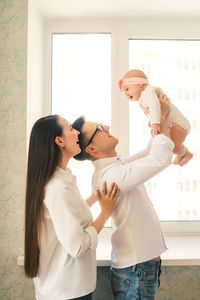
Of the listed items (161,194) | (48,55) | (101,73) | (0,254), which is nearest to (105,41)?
(101,73)

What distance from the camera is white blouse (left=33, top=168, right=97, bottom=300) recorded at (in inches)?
43.2

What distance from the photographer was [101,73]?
205 centimetres

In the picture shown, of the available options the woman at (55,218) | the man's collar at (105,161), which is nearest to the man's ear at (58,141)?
the woman at (55,218)

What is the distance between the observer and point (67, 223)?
1093 millimetres

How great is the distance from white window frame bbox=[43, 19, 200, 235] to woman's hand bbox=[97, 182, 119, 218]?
30.3 inches

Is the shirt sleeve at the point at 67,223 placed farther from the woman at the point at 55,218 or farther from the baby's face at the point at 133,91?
the baby's face at the point at 133,91

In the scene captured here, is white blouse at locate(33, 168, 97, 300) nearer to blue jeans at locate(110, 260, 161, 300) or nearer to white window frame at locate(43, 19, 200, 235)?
blue jeans at locate(110, 260, 161, 300)

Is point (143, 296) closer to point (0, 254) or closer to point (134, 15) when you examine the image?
point (0, 254)

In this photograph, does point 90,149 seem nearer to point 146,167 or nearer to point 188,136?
point 146,167

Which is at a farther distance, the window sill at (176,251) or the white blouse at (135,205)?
the window sill at (176,251)

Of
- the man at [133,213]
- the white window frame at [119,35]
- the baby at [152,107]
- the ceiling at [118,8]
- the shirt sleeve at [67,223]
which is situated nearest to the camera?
the shirt sleeve at [67,223]

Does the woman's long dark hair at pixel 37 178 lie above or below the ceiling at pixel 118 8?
below

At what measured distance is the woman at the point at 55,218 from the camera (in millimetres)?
1129

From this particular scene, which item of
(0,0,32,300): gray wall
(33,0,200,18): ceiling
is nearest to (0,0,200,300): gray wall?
(0,0,32,300): gray wall
